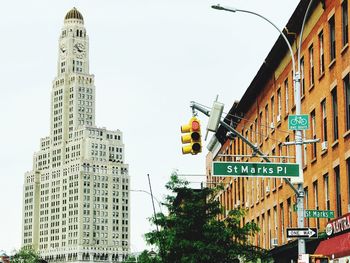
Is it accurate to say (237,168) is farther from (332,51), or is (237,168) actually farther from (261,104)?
(261,104)

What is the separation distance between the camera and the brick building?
3725 centimetres

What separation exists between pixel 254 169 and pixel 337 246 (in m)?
8.81

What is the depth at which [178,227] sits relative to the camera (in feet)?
151

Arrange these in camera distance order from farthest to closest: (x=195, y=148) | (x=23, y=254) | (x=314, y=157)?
(x=23, y=254), (x=314, y=157), (x=195, y=148)

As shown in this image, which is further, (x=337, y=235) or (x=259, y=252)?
(x=259, y=252)

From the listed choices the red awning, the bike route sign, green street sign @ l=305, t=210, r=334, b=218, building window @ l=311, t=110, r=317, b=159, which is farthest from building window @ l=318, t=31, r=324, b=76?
the bike route sign

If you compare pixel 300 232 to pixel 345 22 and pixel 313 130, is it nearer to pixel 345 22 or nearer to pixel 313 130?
pixel 345 22

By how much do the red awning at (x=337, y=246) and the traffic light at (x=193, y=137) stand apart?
394 inches

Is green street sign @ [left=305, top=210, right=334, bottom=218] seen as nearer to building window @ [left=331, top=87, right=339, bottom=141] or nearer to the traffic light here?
the traffic light

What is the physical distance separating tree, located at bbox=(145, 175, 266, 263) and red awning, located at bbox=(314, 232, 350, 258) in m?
8.23

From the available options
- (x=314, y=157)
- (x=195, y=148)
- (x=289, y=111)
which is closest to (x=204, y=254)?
(x=314, y=157)

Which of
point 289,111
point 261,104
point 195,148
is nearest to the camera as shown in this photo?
point 195,148

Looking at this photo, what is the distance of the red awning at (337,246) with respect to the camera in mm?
32406

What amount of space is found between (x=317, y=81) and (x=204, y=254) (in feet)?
Result: 34.2
